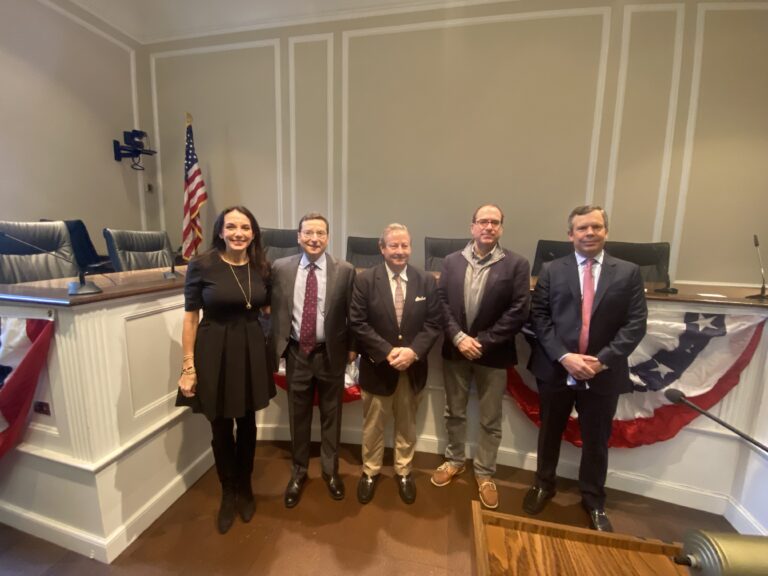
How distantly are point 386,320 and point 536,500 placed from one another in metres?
1.18

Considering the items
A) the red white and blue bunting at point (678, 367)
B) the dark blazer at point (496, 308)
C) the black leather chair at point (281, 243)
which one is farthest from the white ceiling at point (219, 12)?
the red white and blue bunting at point (678, 367)

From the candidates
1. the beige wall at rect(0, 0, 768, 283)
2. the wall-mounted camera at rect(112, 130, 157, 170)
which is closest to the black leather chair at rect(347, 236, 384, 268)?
the beige wall at rect(0, 0, 768, 283)

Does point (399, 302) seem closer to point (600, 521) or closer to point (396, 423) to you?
point (396, 423)

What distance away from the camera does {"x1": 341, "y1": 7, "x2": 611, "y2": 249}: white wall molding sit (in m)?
3.24

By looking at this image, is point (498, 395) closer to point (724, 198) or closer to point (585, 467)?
point (585, 467)

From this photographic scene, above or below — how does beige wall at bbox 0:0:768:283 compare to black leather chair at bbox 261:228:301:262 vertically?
above

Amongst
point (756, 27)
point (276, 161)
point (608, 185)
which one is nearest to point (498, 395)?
point (608, 185)

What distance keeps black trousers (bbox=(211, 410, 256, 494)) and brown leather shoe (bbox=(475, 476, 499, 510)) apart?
3.83 feet

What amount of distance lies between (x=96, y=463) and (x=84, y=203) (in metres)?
3.55

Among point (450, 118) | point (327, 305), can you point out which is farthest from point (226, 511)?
point (450, 118)

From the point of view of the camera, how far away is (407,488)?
1.80 m

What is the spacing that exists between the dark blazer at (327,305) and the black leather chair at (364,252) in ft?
6.07

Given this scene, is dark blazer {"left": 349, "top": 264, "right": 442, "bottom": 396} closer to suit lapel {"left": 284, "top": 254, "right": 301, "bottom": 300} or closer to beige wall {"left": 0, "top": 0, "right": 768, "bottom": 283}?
suit lapel {"left": 284, "top": 254, "right": 301, "bottom": 300}

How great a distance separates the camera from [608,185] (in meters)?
3.45
